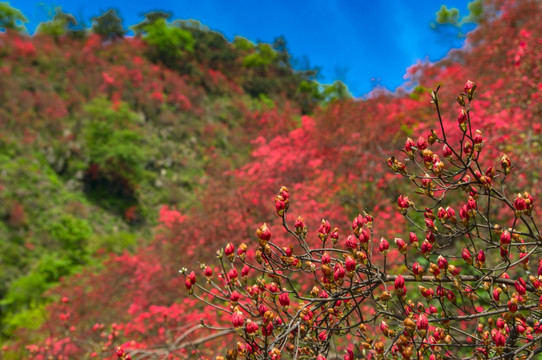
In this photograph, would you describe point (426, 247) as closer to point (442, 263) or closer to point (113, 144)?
point (442, 263)

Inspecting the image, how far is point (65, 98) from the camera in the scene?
1784 cm

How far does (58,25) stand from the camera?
74.4ft

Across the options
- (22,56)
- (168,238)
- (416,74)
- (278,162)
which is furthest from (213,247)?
(22,56)

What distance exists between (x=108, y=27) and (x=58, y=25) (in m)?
3.05

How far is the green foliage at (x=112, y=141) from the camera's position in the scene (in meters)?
16.2

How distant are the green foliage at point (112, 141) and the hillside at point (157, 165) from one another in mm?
72

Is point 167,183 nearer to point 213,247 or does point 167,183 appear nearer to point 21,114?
point 21,114

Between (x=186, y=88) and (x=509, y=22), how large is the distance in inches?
727

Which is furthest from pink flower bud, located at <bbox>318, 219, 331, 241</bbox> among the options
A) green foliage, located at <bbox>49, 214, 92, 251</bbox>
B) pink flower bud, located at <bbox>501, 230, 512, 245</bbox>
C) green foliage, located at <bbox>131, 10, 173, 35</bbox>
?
green foliage, located at <bbox>131, 10, 173, 35</bbox>

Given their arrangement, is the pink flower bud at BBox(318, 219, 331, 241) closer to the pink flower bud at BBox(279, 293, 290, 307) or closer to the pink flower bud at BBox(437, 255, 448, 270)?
the pink flower bud at BBox(279, 293, 290, 307)

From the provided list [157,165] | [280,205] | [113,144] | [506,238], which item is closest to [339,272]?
[280,205]

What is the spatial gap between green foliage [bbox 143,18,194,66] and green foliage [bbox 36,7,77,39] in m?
4.87

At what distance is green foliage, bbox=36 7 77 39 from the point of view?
2220cm

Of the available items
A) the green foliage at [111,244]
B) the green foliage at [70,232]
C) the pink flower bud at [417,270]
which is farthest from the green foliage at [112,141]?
the pink flower bud at [417,270]
